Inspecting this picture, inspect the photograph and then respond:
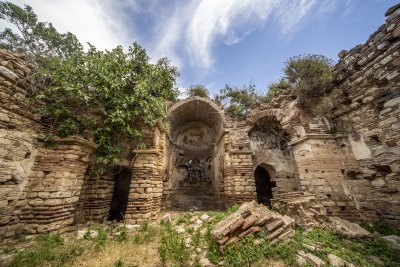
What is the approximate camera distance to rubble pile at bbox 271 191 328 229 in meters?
4.43

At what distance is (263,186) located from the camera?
378 inches

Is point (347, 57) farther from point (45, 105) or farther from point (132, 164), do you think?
point (45, 105)

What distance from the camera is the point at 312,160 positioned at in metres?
6.20

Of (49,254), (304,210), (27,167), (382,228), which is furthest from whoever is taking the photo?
(304,210)

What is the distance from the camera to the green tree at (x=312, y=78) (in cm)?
676

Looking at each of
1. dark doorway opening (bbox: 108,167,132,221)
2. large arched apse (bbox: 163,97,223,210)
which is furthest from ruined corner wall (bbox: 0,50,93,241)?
large arched apse (bbox: 163,97,223,210)

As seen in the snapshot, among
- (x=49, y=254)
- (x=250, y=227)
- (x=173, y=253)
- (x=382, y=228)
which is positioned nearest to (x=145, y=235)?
(x=173, y=253)

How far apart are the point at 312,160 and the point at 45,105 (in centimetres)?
899

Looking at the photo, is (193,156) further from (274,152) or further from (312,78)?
(312,78)

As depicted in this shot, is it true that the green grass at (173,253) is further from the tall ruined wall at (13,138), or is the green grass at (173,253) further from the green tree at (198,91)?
the green tree at (198,91)

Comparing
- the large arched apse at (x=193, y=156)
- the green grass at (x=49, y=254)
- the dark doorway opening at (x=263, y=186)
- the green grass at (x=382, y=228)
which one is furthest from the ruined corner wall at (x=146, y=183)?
the green grass at (x=382, y=228)

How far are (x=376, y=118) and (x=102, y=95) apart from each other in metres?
8.51

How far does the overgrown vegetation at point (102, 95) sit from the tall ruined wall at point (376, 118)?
6.83 metres

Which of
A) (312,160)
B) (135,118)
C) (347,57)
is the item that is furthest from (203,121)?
(347,57)
